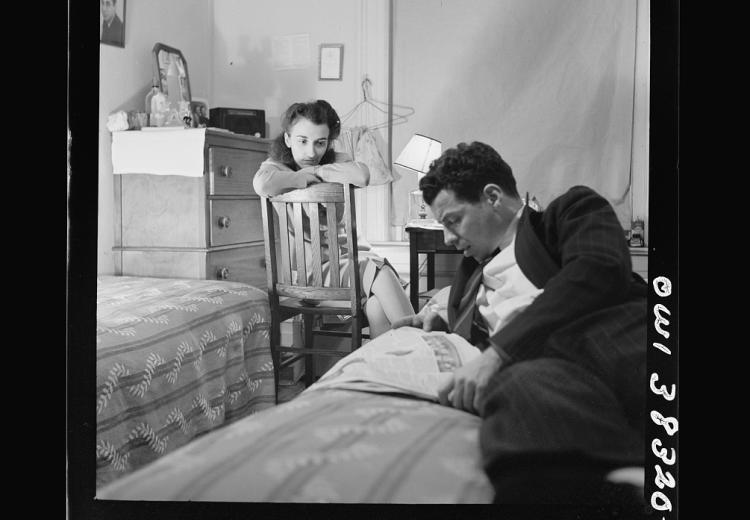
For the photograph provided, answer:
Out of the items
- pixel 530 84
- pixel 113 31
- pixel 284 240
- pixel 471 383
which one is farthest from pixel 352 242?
pixel 113 31

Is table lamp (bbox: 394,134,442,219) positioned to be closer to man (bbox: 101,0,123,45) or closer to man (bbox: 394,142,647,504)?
man (bbox: 394,142,647,504)

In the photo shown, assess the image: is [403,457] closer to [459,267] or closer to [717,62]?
[459,267]

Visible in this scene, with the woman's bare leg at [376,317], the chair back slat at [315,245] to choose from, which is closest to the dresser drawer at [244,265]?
the chair back slat at [315,245]

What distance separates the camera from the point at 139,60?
142 centimetres

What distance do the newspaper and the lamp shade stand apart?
0.34 m

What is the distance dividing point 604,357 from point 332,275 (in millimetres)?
568

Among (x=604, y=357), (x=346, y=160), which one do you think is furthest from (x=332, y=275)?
(x=604, y=357)

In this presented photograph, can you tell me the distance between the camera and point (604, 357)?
4.32 feet

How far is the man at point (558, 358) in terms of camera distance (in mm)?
1294

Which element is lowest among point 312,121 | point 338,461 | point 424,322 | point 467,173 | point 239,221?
point 338,461

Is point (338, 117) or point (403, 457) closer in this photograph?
point (403, 457)

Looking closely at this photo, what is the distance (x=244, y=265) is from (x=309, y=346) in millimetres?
219

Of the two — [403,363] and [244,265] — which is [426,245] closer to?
[403,363]

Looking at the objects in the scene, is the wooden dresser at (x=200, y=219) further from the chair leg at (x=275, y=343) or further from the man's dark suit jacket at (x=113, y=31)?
the man's dark suit jacket at (x=113, y=31)
